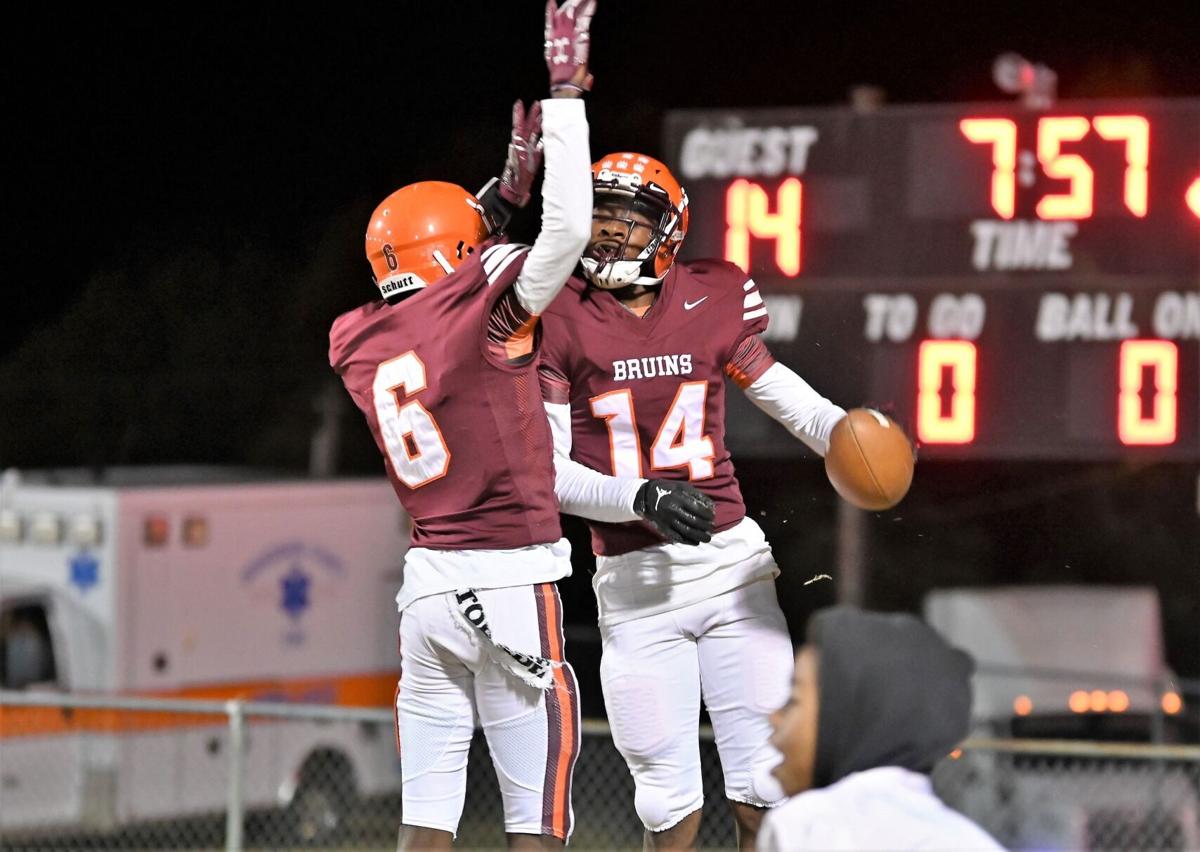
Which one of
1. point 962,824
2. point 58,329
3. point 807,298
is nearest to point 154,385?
point 58,329

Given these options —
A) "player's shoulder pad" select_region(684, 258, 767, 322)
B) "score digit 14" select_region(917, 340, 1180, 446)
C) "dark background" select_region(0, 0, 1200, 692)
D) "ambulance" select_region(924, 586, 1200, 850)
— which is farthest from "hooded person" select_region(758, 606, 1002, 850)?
"dark background" select_region(0, 0, 1200, 692)

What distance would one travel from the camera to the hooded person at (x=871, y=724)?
207cm

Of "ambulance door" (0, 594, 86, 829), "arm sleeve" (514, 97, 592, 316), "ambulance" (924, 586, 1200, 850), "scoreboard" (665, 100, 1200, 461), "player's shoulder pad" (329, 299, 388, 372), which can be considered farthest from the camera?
"ambulance door" (0, 594, 86, 829)

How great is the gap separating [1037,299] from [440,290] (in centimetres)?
360

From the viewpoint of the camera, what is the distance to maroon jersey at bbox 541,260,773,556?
12.1 feet

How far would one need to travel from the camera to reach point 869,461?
3.56 meters

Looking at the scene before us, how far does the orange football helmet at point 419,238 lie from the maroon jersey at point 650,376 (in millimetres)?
234

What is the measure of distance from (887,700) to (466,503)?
5.15 ft

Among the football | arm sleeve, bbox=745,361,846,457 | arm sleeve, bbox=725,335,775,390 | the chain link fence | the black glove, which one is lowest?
the chain link fence

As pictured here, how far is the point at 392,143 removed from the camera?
1509 centimetres

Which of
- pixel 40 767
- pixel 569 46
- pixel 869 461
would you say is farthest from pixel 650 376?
pixel 40 767

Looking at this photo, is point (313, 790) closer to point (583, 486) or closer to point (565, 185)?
point (583, 486)

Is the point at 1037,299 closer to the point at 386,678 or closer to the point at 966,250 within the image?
the point at 966,250

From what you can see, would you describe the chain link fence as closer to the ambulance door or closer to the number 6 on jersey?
the ambulance door
